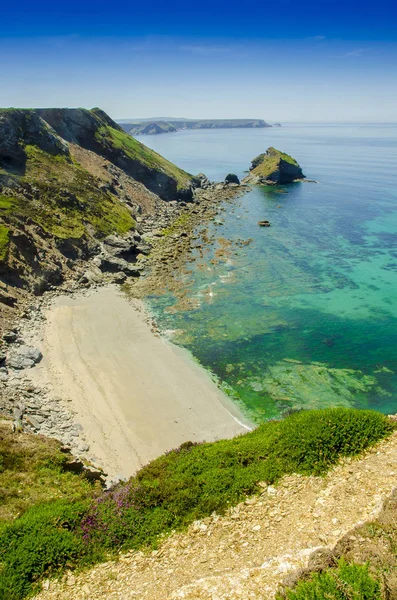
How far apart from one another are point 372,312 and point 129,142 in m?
101

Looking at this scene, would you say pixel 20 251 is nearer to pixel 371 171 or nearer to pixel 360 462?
pixel 360 462

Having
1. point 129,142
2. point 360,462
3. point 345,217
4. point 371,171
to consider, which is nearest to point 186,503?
point 360,462

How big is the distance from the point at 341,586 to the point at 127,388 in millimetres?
26715

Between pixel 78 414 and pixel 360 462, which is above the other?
pixel 360 462

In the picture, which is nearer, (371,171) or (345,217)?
(345,217)

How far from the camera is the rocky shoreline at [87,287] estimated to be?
2856cm

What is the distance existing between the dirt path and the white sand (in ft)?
37.5

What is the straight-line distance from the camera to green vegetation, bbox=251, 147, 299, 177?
151 metres

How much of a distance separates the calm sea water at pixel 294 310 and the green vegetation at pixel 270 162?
59965mm

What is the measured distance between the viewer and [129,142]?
401 ft

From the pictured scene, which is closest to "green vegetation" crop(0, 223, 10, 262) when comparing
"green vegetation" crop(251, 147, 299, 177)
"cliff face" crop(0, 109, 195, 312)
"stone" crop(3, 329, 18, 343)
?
"cliff face" crop(0, 109, 195, 312)

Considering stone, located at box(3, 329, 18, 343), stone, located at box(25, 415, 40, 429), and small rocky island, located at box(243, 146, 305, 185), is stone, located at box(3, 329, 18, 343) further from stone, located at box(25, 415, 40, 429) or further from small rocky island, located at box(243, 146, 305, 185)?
small rocky island, located at box(243, 146, 305, 185)

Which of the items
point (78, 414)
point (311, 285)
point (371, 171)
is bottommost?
point (78, 414)

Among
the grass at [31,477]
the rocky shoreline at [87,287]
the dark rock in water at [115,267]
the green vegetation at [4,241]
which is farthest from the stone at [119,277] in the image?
the grass at [31,477]
